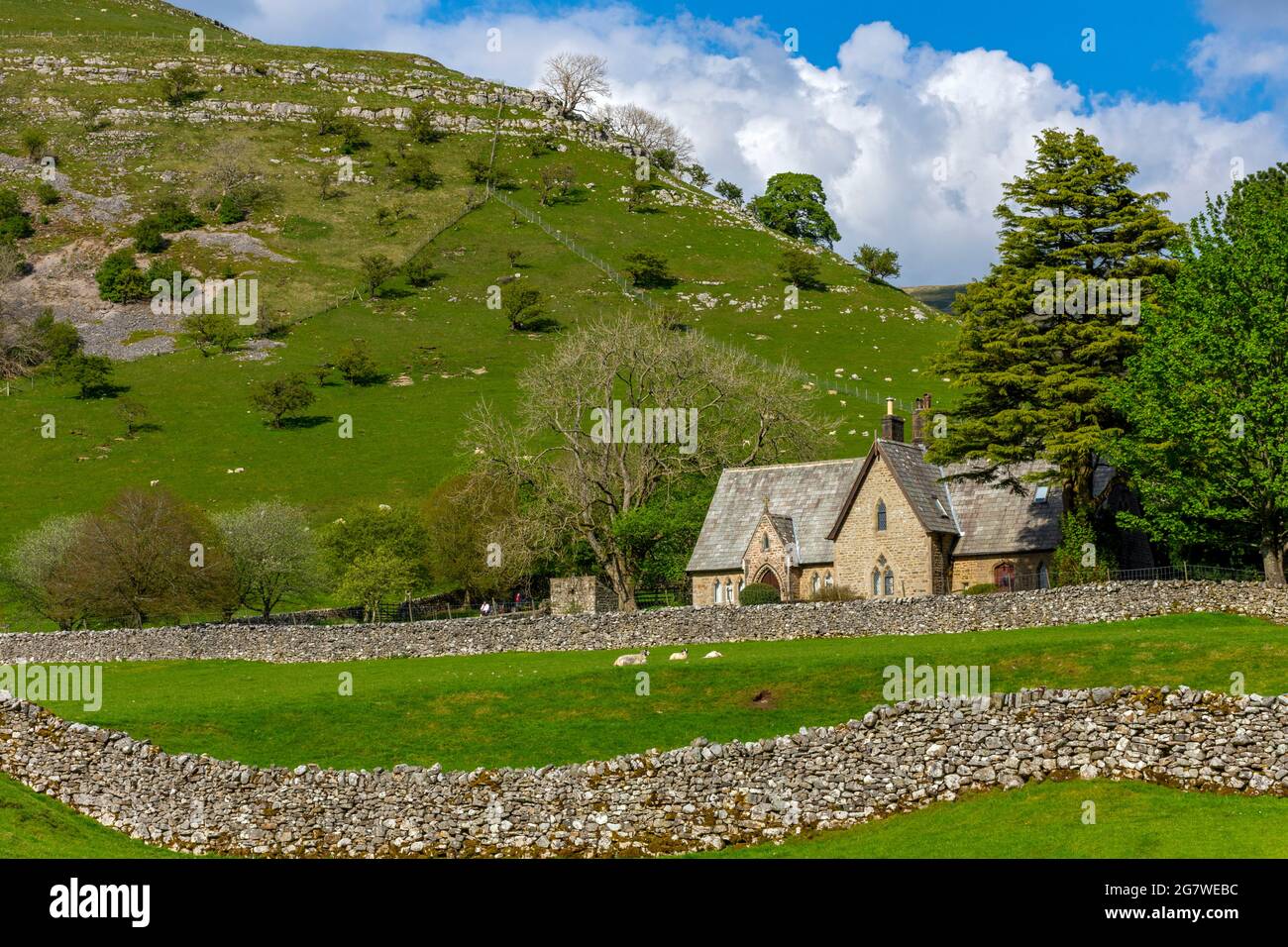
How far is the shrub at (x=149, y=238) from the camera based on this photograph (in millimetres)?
156875

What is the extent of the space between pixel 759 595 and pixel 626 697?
2281cm

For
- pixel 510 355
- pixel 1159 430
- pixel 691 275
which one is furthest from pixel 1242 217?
pixel 691 275

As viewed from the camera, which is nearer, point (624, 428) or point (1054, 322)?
point (1054, 322)

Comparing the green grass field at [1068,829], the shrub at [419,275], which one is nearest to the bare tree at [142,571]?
the green grass field at [1068,829]

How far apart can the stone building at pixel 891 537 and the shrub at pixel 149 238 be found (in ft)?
361

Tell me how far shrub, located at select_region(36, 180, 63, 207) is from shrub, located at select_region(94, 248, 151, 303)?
70.1 ft

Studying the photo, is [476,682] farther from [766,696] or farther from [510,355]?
[510,355]

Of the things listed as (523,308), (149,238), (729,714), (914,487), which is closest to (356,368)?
(523,308)

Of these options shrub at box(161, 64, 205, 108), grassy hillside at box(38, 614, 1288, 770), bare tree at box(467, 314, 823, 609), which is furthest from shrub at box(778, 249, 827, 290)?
grassy hillside at box(38, 614, 1288, 770)

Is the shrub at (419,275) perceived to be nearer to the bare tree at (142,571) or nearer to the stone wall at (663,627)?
the bare tree at (142,571)

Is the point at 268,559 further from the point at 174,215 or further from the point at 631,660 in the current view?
the point at 174,215

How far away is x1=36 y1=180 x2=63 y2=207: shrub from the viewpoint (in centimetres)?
16600

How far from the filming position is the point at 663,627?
175ft
